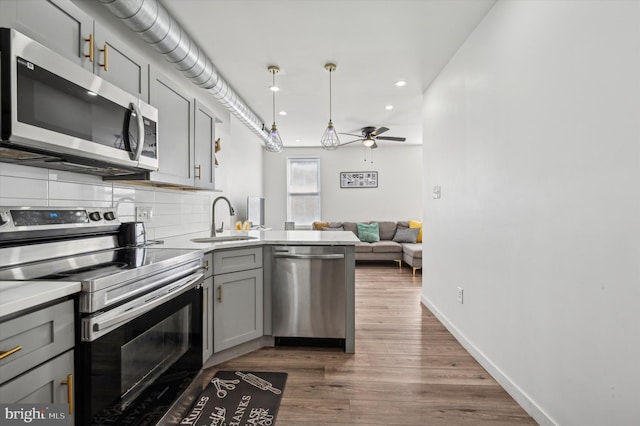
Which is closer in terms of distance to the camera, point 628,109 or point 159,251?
point 628,109

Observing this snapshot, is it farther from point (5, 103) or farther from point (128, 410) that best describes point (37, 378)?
point (5, 103)

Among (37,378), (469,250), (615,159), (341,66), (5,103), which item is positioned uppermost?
(341,66)

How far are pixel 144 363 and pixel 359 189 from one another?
6357mm

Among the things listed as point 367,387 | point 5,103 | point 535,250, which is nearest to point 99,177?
point 5,103

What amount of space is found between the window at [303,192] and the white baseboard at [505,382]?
4.78 metres

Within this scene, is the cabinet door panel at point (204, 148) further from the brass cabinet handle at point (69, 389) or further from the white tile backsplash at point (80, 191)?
the brass cabinet handle at point (69, 389)

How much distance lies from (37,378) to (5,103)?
94 centimetres

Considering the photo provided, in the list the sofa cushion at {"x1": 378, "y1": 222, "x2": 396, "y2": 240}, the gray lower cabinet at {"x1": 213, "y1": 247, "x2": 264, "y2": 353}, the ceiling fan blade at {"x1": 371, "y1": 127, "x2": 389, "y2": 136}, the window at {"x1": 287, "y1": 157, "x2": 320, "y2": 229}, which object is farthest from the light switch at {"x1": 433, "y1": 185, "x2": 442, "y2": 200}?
the window at {"x1": 287, "y1": 157, "x2": 320, "y2": 229}

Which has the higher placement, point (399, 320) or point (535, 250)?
point (535, 250)

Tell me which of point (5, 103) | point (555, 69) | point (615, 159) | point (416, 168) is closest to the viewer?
point (5, 103)

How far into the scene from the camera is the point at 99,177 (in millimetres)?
1924

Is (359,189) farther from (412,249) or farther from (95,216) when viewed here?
(95,216)

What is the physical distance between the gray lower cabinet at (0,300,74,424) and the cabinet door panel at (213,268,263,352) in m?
1.24

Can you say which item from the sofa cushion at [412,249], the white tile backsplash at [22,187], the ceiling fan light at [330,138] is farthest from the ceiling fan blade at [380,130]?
the white tile backsplash at [22,187]
